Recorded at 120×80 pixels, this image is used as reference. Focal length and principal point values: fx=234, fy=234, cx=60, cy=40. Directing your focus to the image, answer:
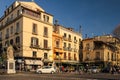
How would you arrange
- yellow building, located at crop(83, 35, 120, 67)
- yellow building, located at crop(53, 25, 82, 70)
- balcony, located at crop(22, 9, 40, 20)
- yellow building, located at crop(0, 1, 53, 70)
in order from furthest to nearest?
yellow building, located at crop(83, 35, 120, 67), yellow building, located at crop(53, 25, 82, 70), balcony, located at crop(22, 9, 40, 20), yellow building, located at crop(0, 1, 53, 70)

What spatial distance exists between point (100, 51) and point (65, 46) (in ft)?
40.0

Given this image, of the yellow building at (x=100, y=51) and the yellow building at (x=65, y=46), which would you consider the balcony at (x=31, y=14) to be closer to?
the yellow building at (x=65, y=46)

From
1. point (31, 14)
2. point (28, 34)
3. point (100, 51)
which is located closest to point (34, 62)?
point (28, 34)

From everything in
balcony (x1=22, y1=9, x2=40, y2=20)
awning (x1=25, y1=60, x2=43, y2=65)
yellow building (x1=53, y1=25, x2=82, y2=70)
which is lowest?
awning (x1=25, y1=60, x2=43, y2=65)

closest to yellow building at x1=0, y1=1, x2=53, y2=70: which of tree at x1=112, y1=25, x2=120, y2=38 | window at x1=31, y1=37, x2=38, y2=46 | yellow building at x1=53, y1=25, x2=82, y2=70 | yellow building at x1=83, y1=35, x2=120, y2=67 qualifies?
window at x1=31, y1=37, x2=38, y2=46

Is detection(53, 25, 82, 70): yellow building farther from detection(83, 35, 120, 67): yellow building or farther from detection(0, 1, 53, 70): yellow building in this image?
detection(0, 1, 53, 70): yellow building

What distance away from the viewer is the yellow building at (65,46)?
6638cm

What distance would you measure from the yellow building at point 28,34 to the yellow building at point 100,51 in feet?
59.9

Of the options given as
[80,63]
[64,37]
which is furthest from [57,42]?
[80,63]

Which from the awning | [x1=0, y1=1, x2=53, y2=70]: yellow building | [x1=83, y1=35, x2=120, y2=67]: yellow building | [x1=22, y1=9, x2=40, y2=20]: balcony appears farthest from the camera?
[x1=83, y1=35, x2=120, y2=67]: yellow building

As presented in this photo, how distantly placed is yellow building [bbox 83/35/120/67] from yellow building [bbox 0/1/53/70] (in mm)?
18249

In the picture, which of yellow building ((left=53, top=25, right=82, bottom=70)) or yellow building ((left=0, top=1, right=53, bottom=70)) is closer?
yellow building ((left=0, top=1, right=53, bottom=70))

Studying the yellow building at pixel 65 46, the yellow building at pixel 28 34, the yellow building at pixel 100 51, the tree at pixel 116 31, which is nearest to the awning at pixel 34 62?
the yellow building at pixel 28 34

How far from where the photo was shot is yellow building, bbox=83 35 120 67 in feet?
244
